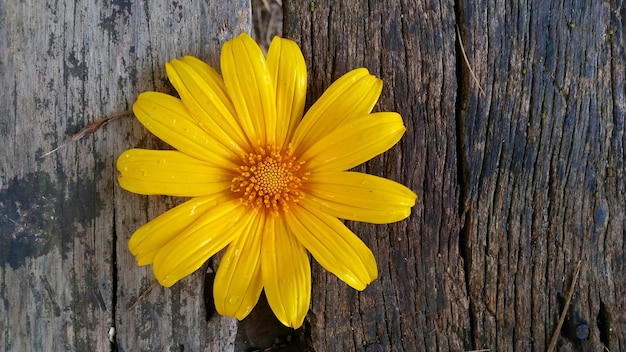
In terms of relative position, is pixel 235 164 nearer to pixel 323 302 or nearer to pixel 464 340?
pixel 323 302

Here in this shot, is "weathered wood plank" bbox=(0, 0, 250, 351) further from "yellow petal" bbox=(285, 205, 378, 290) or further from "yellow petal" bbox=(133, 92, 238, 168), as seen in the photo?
"yellow petal" bbox=(285, 205, 378, 290)

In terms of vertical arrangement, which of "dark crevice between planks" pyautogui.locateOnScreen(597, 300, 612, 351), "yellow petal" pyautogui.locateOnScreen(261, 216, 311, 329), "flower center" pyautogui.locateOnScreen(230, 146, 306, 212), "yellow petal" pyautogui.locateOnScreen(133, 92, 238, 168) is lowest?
"dark crevice between planks" pyautogui.locateOnScreen(597, 300, 612, 351)

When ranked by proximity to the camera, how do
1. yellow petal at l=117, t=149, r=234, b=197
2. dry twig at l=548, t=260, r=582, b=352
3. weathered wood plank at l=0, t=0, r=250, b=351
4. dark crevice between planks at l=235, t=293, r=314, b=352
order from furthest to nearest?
dark crevice between planks at l=235, t=293, r=314, b=352, dry twig at l=548, t=260, r=582, b=352, weathered wood plank at l=0, t=0, r=250, b=351, yellow petal at l=117, t=149, r=234, b=197

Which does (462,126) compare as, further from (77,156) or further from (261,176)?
(77,156)

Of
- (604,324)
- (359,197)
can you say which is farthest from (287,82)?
(604,324)

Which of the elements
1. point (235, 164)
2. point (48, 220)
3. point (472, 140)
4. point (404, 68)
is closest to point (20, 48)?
point (48, 220)

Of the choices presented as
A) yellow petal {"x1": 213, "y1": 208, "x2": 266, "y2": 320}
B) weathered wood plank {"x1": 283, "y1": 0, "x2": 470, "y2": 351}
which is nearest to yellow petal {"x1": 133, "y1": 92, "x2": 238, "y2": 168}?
yellow petal {"x1": 213, "y1": 208, "x2": 266, "y2": 320}

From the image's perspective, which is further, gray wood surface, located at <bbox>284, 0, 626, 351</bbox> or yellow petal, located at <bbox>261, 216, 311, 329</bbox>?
gray wood surface, located at <bbox>284, 0, 626, 351</bbox>
